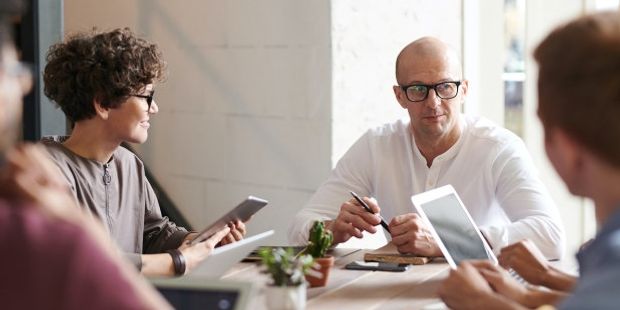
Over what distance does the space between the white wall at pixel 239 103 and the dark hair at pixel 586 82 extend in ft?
8.60

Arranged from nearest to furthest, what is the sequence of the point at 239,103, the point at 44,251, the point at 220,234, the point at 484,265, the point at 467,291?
the point at 44,251 < the point at 467,291 < the point at 484,265 < the point at 220,234 < the point at 239,103

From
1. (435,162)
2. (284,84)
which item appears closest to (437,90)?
(435,162)

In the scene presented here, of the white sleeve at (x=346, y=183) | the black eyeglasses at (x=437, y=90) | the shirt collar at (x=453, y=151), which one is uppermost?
the black eyeglasses at (x=437, y=90)

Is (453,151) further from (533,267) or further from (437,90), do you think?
(533,267)

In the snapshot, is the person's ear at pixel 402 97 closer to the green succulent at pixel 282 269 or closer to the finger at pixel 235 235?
the finger at pixel 235 235

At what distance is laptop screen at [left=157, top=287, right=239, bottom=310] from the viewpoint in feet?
5.58

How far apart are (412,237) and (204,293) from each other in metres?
1.30

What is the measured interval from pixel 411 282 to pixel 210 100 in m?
2.28

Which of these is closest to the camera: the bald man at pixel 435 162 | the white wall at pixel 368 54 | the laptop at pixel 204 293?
the laptop at pixel 204 293

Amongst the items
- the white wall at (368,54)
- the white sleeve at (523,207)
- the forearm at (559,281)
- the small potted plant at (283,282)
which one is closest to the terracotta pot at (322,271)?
the small potted plant at (283,282)

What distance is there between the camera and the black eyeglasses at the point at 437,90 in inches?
136

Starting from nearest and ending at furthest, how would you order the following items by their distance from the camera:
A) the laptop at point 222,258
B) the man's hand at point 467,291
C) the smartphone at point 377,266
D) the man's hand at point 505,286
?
the man's hand at point 467,291
the man's hand at point 505,286
the laptop at point 222,258
the smartphone at point 377,266

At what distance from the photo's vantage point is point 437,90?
3467 millimetres

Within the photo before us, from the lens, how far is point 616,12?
1.69m
